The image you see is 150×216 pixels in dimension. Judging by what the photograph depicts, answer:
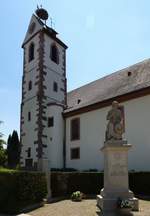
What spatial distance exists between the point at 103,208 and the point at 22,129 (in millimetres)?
21393

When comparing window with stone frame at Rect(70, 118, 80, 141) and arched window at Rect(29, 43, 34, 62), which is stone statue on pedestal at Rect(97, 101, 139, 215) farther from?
arched window at Rect(29, 43, 34, 62)

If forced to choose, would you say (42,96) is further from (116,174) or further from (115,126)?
(116,174)

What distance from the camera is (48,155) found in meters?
28.6

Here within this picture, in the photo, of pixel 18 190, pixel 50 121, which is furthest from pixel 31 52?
pixel 18 190

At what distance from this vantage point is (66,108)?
30781mm

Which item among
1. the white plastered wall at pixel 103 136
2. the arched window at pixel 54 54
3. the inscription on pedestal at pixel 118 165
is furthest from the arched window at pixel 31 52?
the inscription on pedestal at pixel 118 165

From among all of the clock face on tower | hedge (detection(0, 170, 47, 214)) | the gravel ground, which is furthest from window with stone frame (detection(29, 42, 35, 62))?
the gravel ground

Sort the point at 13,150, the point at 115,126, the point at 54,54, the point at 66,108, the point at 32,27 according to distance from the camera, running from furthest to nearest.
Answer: the point at 13,150, the point at 32,27, the point at 54,54, the point at 66,108, the point at 115,126

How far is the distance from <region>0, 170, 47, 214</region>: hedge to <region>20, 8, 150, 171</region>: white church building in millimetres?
7974

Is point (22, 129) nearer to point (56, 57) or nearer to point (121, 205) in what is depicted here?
point (56, 57)

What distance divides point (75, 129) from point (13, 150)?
62.4 ft

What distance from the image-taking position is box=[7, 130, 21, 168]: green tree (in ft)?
132

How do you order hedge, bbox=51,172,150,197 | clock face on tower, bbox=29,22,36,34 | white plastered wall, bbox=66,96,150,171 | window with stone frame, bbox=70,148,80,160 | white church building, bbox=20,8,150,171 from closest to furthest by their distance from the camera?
hedge, bbox=51,172,150,197, white plastered wall, bbox=66,96,150,171, white church building, bbox=20,8,150,171, window with stone frame, bbox=70,148,80,160, clock face on tower, bbox=29,22,36,34

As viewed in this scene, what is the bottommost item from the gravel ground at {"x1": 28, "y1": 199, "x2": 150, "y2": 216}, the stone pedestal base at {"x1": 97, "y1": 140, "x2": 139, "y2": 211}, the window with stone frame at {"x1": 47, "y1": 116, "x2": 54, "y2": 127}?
the gravel ground at {"x1": 28, "y1": 199, "x2": 150, "y2": 216}
